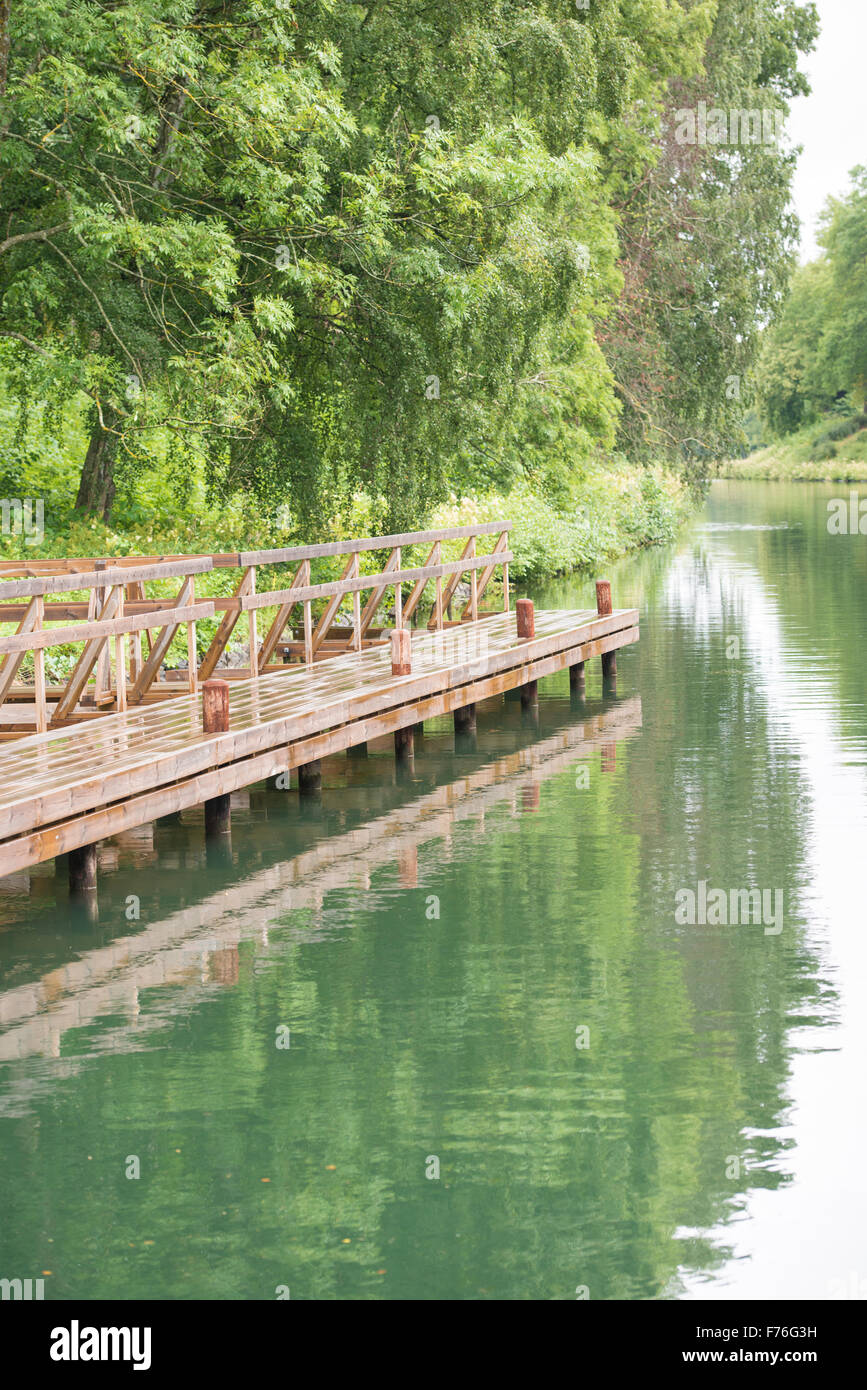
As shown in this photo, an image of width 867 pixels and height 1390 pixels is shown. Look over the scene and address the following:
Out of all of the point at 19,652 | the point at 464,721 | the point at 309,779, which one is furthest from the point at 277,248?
the point at 19,652

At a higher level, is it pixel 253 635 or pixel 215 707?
pixel 253 635

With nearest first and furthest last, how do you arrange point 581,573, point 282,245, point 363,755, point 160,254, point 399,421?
point 363,755 → point 160,254 → point 282,245 → point 399,421 → point 581,573

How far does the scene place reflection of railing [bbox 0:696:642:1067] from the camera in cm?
902

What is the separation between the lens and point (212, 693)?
40.2ft

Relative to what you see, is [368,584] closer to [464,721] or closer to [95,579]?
[464,721]

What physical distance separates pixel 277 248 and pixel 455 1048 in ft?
47.0

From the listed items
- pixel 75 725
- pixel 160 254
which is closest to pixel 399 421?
pixel 160 254

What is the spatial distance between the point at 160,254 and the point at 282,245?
1.99 m

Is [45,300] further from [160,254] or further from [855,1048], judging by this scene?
[855,1048]

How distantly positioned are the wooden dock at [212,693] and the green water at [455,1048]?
1.93 feet

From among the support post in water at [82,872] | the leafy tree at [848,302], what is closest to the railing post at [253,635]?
the support post in water at [82,872]

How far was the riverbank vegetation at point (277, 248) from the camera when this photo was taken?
19.0 m

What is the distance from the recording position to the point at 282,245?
824 inches

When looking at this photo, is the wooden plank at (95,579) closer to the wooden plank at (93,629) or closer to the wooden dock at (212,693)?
the wooden dock at (212,693)
